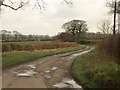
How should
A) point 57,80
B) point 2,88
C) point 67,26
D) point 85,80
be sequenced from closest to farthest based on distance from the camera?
point 2,88 → point 85,80 → point 57,80 → point 67,26

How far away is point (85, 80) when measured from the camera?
15180 millimetres

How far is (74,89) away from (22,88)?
2.58 m

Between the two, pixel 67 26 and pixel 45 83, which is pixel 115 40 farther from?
pixel 67 26

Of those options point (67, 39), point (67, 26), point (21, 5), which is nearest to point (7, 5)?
point (21, 5)

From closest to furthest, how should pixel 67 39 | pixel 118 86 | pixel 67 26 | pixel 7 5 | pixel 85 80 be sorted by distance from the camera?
pixel 118 86 → pixel 85 80 → pixel 7 5 → pixel 67 39 → pixel 67 26

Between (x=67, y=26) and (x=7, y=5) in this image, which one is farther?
(x=67, y=26)

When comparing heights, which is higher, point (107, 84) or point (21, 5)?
point (21, 5)

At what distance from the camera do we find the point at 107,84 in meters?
12.7

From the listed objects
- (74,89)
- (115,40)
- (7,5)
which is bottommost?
(74,89)

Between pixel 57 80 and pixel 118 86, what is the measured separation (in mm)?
4983

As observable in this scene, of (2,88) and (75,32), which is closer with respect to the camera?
(2,88)

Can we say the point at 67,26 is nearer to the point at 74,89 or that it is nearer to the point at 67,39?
the point at 67,39

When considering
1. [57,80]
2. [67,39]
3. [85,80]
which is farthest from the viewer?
[67,39]

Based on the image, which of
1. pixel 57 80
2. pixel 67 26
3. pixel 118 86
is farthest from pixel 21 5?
pixel 67 26
